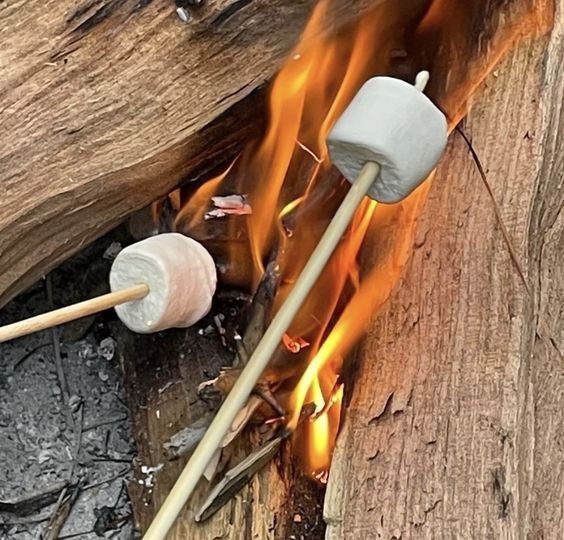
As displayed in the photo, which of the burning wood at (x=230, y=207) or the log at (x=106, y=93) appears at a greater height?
the log at (x=106, y=93)

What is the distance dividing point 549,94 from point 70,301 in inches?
28.1

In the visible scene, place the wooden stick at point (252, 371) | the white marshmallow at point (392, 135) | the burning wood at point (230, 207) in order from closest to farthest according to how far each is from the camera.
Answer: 1. the wooden stick at point (252, 371)
2. the white marshmallow at point (392, 135)
3. the burning wood at point (230, 207)

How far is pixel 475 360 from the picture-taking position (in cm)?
111

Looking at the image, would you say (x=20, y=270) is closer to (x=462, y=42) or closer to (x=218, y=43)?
(x=218, y=43)

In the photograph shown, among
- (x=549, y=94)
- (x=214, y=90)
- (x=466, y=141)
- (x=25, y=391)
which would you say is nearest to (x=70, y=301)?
(x=25, y=391)

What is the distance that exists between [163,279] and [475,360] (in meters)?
0.37

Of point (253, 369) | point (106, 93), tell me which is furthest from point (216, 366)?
point (106, 93)

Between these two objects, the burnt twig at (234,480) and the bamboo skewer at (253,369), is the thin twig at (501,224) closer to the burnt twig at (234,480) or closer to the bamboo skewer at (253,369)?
the bamboo skewer at (253,369)

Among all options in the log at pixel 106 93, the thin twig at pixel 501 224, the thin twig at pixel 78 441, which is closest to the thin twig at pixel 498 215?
the thin twig at pixel 501 224

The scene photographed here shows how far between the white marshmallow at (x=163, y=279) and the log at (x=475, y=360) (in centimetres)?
22

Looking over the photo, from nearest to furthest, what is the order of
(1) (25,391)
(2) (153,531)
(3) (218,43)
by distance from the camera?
(2) (153,531) → (3) (218,43) → (1) (25,391)

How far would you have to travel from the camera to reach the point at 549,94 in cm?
119

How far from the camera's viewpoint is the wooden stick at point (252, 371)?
93cm

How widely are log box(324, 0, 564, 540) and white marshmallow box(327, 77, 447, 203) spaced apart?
0.12 m
